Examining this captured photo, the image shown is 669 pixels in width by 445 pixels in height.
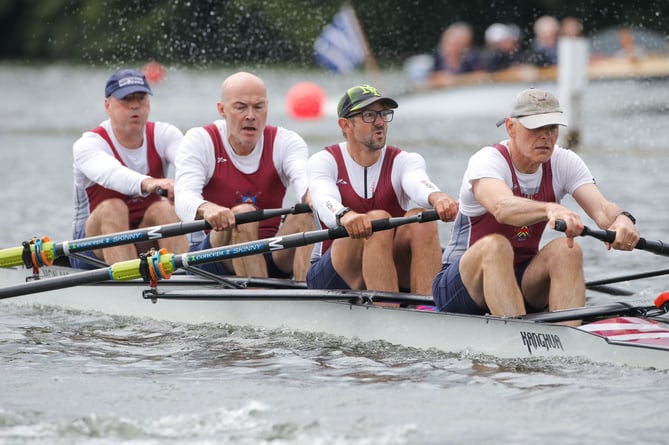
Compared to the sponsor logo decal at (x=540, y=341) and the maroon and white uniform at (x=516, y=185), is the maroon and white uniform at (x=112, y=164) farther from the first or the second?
the sponsor logo decal at (x=540, y=341)

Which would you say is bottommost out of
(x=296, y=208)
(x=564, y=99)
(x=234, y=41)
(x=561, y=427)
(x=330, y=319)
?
(x=561, y=427)

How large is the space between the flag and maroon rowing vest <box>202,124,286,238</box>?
41.2ft

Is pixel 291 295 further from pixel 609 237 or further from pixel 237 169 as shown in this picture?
pixel 609 237

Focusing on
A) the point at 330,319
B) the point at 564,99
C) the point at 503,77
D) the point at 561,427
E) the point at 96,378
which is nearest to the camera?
the point at 561,427

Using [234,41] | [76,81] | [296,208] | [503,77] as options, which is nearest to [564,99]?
[503,77]

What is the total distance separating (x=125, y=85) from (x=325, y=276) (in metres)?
2.33

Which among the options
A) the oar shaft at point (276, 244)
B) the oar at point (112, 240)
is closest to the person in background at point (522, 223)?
the oar shaft at point (276, 244)

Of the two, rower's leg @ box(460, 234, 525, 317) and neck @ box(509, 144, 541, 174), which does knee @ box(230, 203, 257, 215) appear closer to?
rower's leg @ box(460, 234, 525, 317)

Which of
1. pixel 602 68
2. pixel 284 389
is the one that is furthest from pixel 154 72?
pixel 284 389

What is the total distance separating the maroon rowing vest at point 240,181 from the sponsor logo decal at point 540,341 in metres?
2.34

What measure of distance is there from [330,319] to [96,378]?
1.40 meters

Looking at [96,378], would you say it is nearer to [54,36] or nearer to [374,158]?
[374,158]

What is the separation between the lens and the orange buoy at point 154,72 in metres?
28.0

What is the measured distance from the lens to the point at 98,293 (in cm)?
775
